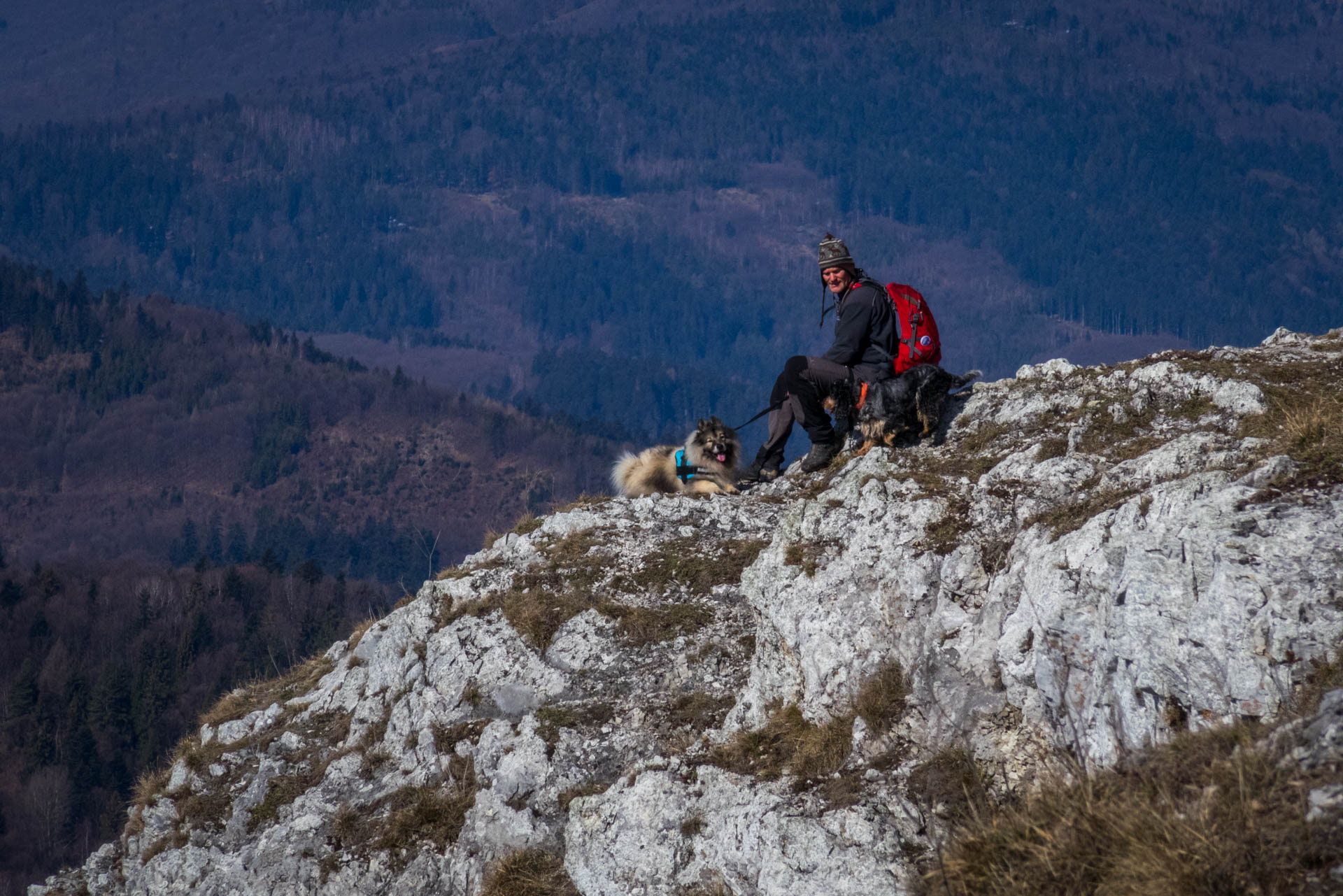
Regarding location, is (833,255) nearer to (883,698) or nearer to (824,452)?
(824,452)

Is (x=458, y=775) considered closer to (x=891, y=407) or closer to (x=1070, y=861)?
(x=891, y=407)

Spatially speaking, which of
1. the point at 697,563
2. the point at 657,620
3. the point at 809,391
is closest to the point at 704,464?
the point at 809,391

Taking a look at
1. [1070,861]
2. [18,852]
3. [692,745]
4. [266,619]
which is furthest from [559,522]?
[266,619]

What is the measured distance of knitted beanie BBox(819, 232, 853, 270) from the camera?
51.3 feet

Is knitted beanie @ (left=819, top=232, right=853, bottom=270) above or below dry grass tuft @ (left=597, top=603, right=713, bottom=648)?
above

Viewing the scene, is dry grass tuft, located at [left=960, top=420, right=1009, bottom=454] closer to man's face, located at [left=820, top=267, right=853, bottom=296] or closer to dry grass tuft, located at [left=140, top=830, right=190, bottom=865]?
man's face, located at [left=820, top=267, right=853, bottom=296]

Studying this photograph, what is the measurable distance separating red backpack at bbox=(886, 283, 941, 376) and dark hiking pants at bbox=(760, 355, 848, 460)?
82 centimetres

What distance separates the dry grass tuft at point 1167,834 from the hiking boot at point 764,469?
10.7 metres

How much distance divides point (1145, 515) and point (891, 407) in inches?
243

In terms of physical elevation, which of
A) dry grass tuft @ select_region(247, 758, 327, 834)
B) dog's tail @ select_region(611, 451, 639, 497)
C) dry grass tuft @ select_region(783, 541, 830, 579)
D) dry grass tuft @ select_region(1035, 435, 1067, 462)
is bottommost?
dry grass tuft @ select_region(247, 758, 327, 834)

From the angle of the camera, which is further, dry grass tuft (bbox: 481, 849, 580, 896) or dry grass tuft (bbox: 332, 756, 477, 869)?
dry grass tuft (bbox: 332, 756, 477, 869)

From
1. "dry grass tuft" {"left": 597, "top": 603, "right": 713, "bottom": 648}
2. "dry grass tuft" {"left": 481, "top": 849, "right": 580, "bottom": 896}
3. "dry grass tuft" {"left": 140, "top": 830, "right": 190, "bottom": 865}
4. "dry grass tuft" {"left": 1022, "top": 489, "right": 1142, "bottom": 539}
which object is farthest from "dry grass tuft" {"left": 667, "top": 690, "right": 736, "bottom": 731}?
"dry grass tuft" {"left": 140, "top": 830, "right": 190, "bottom": 865}

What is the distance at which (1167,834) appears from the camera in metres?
6.79

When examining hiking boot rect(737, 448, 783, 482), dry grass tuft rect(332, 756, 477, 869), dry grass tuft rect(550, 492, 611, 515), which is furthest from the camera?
hiking boot rect(737, 448, 783, 482)
